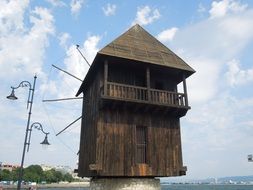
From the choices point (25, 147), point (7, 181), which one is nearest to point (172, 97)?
point (25, 147)

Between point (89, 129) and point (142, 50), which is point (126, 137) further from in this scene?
point (142, 50)

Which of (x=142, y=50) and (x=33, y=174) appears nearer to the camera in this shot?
(x=142, y=50)

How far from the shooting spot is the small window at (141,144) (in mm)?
16750

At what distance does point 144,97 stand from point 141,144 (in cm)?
256

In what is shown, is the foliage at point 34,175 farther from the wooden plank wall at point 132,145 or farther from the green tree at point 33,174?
the wooden plank wall at point 132,145

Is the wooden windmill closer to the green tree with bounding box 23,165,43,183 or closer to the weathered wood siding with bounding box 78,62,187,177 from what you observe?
the weathered wood siding with bounding box 78,62,187,177

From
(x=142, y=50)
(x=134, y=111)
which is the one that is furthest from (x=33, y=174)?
(x=142, y=50)

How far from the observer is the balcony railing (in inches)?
641

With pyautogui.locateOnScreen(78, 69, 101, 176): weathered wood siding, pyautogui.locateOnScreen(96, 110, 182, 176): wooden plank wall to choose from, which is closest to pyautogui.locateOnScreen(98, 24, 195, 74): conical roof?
pyautogui.locateOnScreen(78, 69, 101, 176): weathered wood siding

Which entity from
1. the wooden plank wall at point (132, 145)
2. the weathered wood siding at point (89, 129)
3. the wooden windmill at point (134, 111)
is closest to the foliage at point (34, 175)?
the weathered wood siding at point (89, 129)

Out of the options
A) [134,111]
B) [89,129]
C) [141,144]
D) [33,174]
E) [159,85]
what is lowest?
[141,144]

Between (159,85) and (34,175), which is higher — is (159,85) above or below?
above

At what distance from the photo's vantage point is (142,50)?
59.6ft

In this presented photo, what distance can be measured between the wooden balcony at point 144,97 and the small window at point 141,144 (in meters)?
1.23
